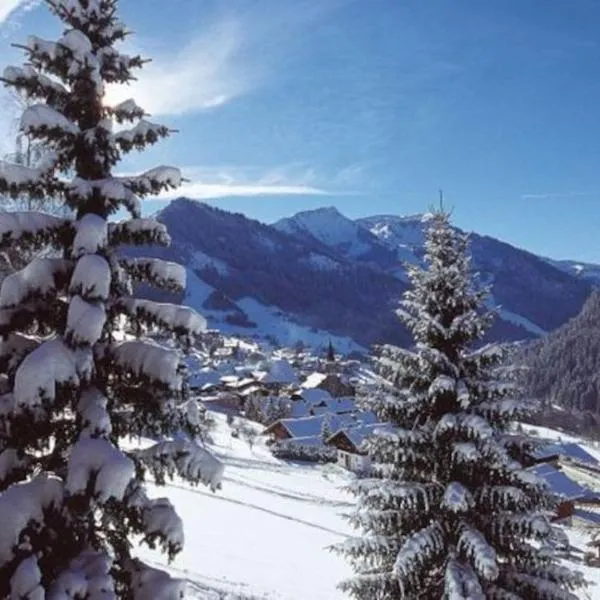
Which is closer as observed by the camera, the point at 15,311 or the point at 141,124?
the point at 15,311

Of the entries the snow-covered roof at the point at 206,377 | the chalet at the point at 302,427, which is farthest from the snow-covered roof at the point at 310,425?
the snow-covered roof at the point at 206,377

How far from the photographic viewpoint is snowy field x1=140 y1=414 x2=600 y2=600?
24.7 metres

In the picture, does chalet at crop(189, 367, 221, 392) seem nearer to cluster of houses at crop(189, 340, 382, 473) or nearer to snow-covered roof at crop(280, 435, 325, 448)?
cluster of houses at crop(189, 340, 382, 473)

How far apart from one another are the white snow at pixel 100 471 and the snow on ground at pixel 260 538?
26.8 feet

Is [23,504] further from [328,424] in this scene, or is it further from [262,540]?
[328,424]

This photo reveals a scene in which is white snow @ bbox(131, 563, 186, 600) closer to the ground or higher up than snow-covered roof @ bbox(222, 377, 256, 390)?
higher up

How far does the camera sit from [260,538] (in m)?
34.8

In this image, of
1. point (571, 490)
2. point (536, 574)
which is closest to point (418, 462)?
point (536, 574)

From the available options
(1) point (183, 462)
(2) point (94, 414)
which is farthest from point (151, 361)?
(1) point (183, 462)

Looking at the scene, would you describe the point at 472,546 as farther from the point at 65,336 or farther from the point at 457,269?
the point at 65,336

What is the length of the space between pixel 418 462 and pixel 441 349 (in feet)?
8.53

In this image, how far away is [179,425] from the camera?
9.33 m

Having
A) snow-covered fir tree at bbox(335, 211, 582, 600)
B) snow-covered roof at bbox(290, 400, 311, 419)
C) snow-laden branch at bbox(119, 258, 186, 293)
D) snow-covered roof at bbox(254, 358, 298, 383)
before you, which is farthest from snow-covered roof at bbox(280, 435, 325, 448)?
snow-laden branch at bbox(119, 258, 186, 293)

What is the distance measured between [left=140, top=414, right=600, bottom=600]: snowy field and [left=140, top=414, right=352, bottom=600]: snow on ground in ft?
0.14
